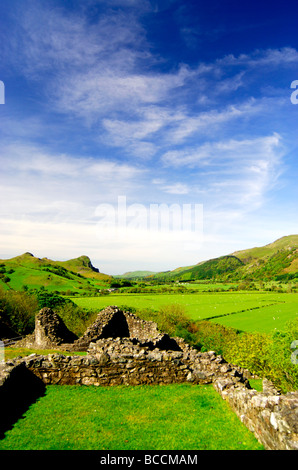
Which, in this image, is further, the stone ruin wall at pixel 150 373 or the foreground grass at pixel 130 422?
the stone ruin wall at pixel 150 373

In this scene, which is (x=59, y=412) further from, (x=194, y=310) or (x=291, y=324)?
(x=194, y=310)

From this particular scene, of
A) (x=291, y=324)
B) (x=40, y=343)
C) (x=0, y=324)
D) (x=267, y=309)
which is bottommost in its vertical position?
(x=267, y=309)

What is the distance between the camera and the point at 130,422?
9.23m

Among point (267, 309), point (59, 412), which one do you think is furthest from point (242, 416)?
point (267, 309)

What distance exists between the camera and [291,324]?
82.3ft

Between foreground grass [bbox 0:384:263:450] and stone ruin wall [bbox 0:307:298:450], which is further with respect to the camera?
stone ruin wall [bbox 0:307:298:450]

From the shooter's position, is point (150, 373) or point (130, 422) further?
point (150, 373)

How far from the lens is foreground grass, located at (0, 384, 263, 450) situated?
777cm

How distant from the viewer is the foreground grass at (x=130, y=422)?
7.77 meters

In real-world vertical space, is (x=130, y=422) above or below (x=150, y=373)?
below

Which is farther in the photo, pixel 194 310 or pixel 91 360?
pixel 194 310
